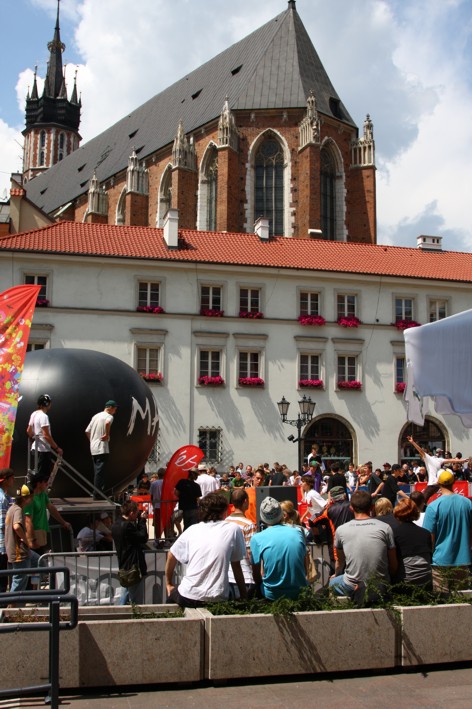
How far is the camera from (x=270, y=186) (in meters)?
47.0

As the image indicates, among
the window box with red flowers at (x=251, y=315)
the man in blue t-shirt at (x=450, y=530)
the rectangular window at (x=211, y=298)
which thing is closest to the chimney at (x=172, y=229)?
the rectangular window at (x=211, y=298)

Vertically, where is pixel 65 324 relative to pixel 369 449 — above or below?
above

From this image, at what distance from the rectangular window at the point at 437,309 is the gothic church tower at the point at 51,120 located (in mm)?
74057

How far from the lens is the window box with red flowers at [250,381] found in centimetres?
3247

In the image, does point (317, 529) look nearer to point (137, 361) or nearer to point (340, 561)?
point (340, 561)

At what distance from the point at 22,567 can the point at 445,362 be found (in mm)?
5200

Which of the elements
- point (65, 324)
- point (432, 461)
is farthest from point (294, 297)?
point (432, 461)

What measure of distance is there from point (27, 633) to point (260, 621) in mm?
1833

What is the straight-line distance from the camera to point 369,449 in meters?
33.5

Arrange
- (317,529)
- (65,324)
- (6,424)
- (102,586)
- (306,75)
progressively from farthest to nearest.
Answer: (306,75), (65,324), (317,529), (6,424), (102,586)

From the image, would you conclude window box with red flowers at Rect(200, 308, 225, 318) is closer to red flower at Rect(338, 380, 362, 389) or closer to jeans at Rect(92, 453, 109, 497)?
red flower at Rect(338, 380, 362, 389)

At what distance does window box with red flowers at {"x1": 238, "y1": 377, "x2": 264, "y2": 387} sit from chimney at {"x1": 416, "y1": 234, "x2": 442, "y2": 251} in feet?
39.6

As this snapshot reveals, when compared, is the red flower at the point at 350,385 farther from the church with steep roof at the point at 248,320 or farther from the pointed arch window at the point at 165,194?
the pointed arch window at the point at 165,194

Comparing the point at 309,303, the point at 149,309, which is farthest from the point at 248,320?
the point at 149,309
